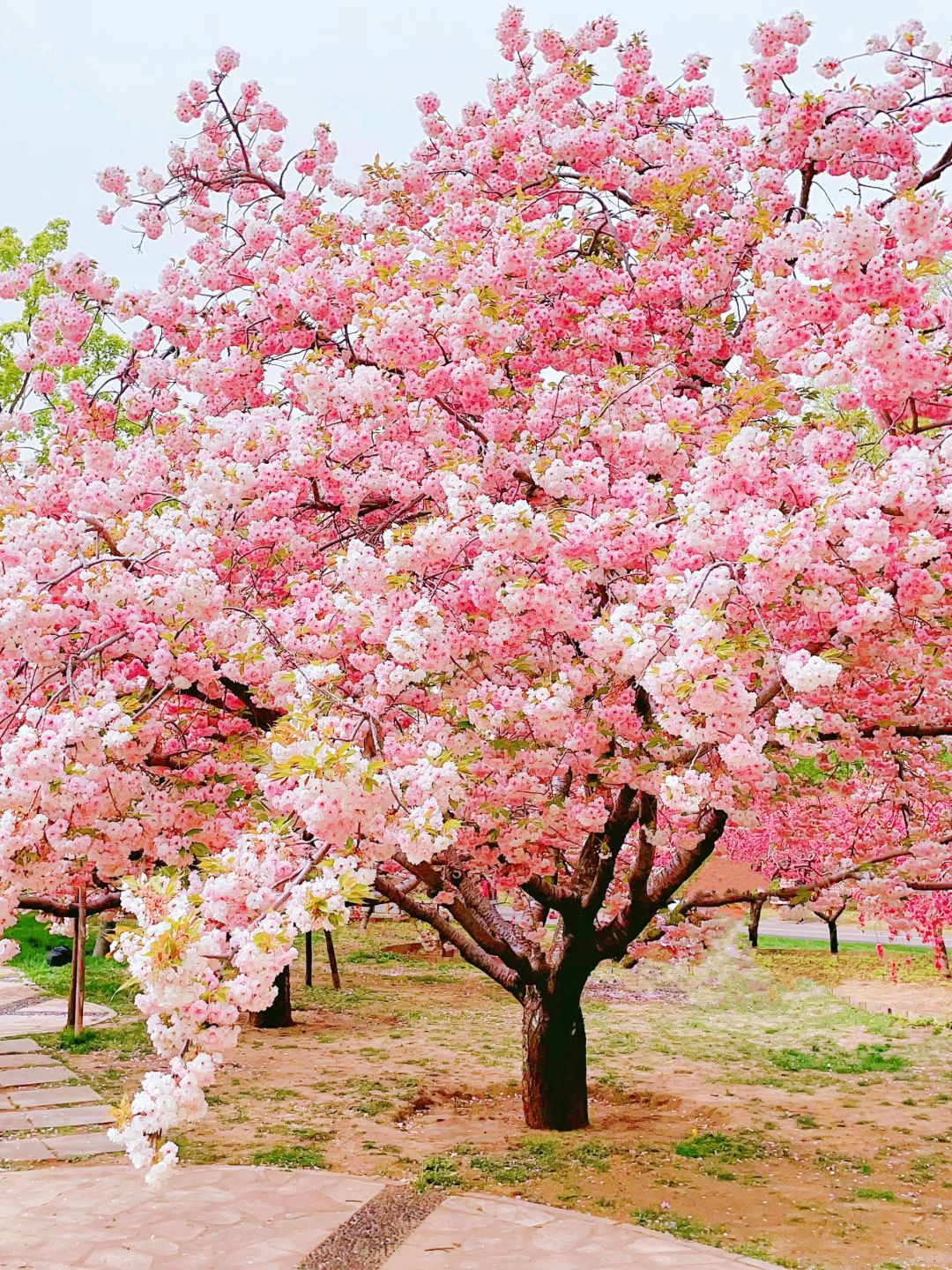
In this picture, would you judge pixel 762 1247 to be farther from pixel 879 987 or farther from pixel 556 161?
pixel 879 987

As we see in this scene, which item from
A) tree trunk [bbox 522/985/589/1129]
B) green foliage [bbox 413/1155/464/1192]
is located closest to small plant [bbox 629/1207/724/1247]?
green foliage [bbox 413/1155/464/1192]

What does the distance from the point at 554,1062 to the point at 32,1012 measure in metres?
7.96

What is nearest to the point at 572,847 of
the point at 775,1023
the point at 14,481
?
the point at 14,481

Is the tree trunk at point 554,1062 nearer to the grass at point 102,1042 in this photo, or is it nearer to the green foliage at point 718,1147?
the green foliage at point 718,1147

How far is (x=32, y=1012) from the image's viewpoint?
12812mm

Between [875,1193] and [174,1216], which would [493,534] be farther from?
[875,1193]

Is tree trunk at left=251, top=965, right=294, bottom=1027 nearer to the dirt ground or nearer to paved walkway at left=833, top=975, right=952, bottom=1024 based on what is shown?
the dirt ground

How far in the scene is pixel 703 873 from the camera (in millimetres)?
16219

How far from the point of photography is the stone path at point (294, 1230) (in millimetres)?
5121

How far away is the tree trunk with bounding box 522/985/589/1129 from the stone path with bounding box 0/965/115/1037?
623 cm

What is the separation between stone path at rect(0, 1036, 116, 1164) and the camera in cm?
714

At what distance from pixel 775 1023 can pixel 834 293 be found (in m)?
10.5

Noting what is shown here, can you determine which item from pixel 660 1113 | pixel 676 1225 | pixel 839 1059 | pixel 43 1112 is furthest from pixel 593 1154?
pixel 839 1059

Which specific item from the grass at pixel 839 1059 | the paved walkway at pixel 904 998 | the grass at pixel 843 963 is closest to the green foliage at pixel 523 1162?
the grass at pixel 839 1059
